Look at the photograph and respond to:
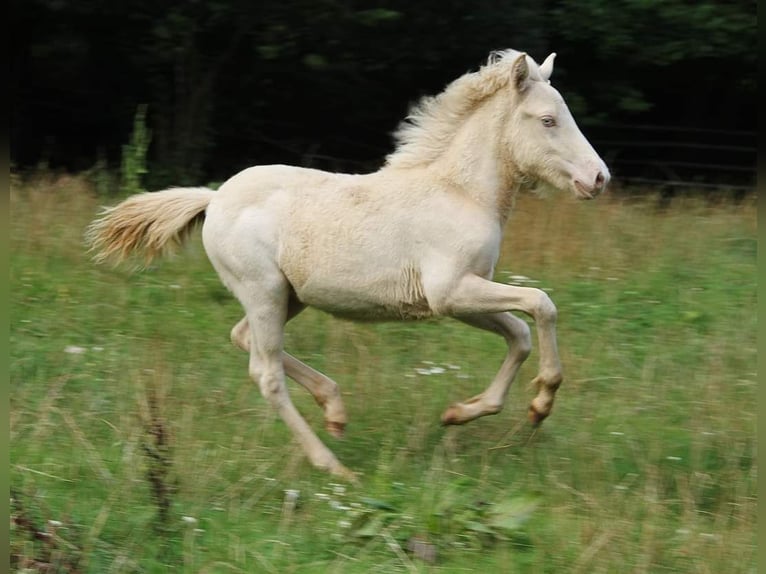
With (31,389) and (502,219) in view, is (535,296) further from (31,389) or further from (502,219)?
(31,389)

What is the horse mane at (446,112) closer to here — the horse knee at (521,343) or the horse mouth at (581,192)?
the horse mouth at (581,192)

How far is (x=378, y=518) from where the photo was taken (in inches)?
185

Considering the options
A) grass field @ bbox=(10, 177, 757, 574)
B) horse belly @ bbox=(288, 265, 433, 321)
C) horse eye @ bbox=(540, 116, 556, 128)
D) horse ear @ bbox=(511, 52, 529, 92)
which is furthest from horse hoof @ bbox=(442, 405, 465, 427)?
horse ear @ bbox=(511, 52, 529, 92)

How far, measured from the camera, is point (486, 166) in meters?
5.73

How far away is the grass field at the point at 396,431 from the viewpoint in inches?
179

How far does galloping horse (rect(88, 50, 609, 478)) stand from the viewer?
549cm

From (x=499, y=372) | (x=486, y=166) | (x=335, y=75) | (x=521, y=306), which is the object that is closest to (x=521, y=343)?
(x=499, y=372)

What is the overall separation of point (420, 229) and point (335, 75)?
10155mm

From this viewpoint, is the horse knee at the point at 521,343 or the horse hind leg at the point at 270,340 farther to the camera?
the horse hind leg at the point at 270,340

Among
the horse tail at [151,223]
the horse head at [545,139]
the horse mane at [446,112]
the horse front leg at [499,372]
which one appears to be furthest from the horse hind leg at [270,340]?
the horse head at [545,139]

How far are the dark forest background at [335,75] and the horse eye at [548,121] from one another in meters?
7.99

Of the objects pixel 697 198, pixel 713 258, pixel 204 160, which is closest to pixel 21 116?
pixel 204 160

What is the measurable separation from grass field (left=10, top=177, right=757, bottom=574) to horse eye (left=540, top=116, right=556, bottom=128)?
165 centimetres

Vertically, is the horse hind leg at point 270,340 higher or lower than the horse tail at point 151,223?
lower
